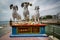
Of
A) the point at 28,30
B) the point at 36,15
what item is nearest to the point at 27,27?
the point at 28,30

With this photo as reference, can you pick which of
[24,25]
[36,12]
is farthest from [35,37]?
[36,12]

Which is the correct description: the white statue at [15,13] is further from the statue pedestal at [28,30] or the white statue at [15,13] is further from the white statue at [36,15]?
the white statue at [36,15]

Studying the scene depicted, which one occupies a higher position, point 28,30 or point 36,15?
point 36,15

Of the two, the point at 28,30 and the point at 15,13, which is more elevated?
the point at 15,13

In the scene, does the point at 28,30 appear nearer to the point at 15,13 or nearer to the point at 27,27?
the point at 27,27

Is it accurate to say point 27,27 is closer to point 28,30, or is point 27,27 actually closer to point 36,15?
point 28,30

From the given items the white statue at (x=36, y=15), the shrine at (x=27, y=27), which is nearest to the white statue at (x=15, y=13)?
the shrine at (x=27, y=27)

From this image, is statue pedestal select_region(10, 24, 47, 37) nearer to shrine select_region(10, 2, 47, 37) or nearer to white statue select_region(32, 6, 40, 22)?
shrine select_region(10, 2, 47, 37)

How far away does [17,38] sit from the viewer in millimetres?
3162

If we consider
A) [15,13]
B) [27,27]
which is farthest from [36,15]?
[15,13]

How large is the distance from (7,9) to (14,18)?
273 millimetres

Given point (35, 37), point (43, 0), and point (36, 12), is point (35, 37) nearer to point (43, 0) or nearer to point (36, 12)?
point (36, 12)

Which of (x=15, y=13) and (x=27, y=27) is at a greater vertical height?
(x=15, y=13)

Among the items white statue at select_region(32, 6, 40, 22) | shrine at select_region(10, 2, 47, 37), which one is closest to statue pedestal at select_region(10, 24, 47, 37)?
shrine at select_region(10, 2, 47, 37)
